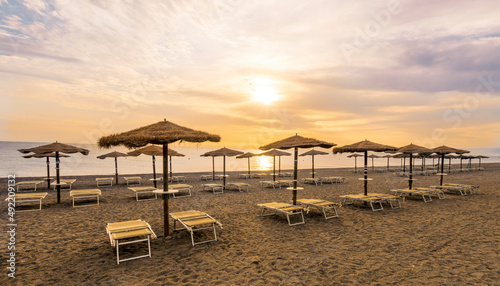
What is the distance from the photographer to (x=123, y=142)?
19.6 feet

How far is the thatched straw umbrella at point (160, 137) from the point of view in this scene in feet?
18.9

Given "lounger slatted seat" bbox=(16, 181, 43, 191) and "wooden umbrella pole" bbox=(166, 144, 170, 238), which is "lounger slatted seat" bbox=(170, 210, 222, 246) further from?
"lounger slatted seat" bbox=(16, 181, 43, 191)

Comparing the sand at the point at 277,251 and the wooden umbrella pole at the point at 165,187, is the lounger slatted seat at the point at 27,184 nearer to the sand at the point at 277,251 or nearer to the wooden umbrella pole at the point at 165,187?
the sand at the point at 277,251

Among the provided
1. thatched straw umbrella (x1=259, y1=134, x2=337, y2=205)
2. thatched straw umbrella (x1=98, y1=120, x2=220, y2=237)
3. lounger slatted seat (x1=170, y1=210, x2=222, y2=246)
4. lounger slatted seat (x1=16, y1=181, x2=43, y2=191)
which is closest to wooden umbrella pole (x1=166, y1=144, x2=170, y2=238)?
thatched straw umbrella (x1=98, y1=120, x2=220, y2=237)

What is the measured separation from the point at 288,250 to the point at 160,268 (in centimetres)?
259

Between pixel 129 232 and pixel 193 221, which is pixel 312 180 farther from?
pixel 129 232

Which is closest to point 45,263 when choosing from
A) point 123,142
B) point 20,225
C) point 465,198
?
point 123,142

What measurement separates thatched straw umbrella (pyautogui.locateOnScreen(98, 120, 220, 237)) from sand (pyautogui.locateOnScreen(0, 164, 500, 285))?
1.67 metres

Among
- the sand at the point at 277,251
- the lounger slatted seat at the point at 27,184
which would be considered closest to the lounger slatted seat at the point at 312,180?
the sand at the point at 277,251

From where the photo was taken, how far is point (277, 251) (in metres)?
5.63

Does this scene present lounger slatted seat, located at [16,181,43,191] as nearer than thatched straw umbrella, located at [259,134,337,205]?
No

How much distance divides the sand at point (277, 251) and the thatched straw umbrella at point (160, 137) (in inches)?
65.9

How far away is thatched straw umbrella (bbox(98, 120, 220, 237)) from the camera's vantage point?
18.9ft

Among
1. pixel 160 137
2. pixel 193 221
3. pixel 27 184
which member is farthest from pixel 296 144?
pixel 27 184
